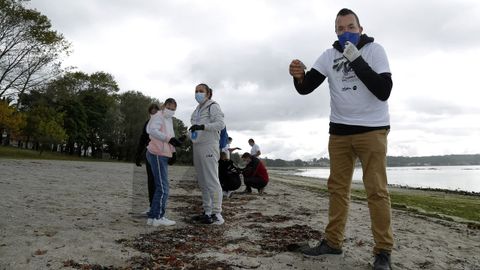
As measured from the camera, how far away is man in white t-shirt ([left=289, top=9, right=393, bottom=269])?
11.8ft

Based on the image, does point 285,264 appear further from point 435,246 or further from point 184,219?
point 184,219

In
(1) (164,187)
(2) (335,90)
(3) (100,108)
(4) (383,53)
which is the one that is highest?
(3) (100,108)

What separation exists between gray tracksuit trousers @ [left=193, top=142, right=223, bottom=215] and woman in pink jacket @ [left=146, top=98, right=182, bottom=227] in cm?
41

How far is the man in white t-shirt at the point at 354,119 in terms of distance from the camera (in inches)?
142

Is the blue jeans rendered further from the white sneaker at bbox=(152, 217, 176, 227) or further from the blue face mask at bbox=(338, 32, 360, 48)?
the blue face mask at bbox=(338, 32, 360, 48)

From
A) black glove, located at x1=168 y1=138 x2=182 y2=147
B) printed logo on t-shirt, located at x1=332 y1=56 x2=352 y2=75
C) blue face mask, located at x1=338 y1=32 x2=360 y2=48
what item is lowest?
black glove, located at x1=168 y1=138 x2=182 y2=147

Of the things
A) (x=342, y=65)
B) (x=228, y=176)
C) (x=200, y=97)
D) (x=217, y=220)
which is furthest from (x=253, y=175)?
(x=342, y=65)

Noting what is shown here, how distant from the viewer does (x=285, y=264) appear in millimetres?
3785

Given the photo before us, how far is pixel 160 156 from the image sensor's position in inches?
233

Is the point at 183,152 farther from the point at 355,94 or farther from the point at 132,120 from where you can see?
the point at 355,94

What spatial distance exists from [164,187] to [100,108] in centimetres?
6400

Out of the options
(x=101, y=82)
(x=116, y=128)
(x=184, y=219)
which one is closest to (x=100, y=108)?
(x=101, y=82)

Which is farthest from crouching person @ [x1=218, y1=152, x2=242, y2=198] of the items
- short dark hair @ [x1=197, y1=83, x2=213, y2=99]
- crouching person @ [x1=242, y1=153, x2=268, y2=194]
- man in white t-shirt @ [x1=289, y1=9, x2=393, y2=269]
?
man in white t-shirt @ [x1=289, y1=9, x2=393, y2=269]

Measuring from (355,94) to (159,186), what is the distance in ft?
11.1
